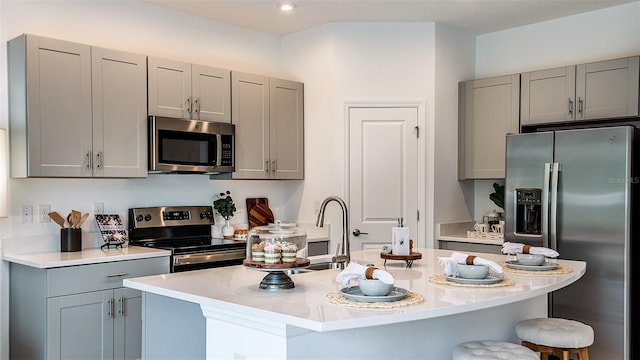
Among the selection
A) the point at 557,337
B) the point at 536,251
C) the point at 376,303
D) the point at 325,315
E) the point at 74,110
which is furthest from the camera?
the point at 74,110

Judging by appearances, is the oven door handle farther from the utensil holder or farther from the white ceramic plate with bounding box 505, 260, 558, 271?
the white ceramic plate with bounding box 505, 260, 558, 271

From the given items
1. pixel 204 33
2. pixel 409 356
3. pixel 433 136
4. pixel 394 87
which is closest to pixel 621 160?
pixel 433 136

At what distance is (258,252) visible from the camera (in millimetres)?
2172

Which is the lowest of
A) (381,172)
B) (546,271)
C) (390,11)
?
(546,271)

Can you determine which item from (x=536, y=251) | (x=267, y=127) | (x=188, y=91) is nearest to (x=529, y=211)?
(x=536, y=251)

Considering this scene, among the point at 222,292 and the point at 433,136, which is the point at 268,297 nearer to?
the point at 222,292

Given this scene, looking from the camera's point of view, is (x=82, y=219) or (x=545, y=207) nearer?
(x=82, y=219)

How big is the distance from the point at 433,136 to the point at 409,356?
2670 mm

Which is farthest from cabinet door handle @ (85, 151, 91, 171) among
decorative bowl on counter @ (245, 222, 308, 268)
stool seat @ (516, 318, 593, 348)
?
stool seat @ (516, 318, 593, 348)

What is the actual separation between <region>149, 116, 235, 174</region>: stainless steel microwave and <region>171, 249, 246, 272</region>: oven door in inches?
25.6

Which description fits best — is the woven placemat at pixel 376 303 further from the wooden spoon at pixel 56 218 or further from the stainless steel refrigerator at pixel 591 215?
the wooden spoon at pixel 56 218

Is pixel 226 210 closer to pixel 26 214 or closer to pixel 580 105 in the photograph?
pixel 26 214

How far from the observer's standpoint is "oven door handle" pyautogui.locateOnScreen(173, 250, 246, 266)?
12.5ft

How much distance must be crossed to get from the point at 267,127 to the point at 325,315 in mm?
3149
